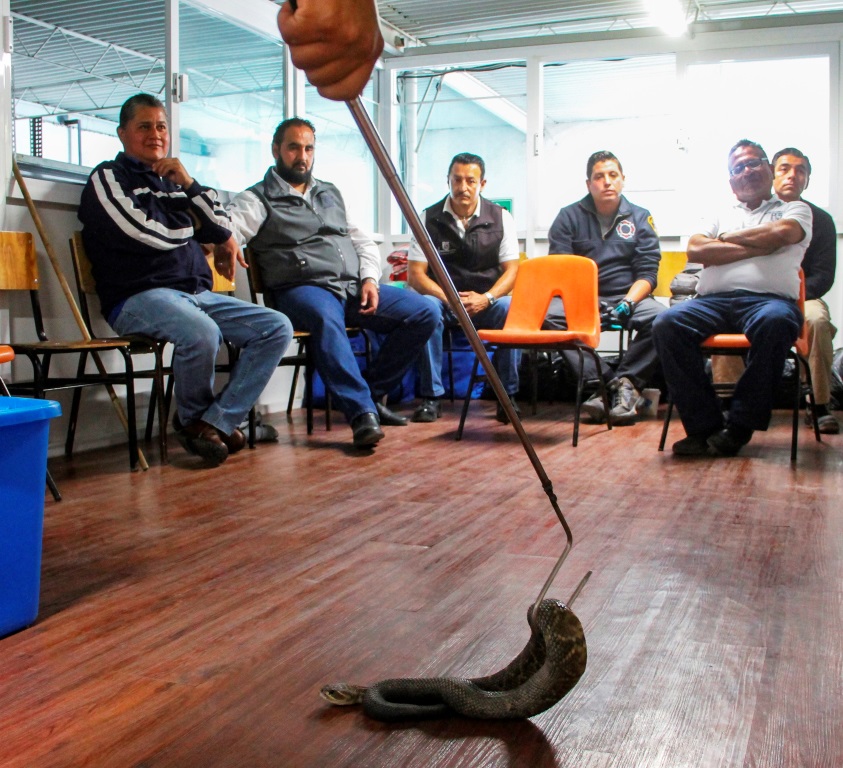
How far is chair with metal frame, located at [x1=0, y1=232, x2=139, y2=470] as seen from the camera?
9.65 feet

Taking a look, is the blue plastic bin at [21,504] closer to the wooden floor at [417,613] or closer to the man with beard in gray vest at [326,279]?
the wooden floor at [417,613]

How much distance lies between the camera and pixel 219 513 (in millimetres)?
2500

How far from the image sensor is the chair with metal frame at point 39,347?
2.94 meters

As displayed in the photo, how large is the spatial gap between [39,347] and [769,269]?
2.47 m

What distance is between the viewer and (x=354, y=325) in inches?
167

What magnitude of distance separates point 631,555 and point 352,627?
73 centimetres

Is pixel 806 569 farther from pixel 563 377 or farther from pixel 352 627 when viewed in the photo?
pixel 563 377

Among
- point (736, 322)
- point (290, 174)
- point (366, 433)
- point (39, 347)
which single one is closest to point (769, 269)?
point (736, 322)

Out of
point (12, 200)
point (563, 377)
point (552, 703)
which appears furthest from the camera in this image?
point (563, 377)

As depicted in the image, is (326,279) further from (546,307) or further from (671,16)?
(671,16)

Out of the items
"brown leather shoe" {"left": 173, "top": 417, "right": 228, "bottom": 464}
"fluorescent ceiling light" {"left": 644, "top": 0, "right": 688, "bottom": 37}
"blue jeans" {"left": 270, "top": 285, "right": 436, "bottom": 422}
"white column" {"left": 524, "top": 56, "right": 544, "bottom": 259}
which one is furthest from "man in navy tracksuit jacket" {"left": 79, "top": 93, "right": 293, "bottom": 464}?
"fluorescent ceiling light" {"left": 644, "top": 0, "right": 688, "bottom": 37}

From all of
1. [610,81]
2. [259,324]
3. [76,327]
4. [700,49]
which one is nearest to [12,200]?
[76,327]

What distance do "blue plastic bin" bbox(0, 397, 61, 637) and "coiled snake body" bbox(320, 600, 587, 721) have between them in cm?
61

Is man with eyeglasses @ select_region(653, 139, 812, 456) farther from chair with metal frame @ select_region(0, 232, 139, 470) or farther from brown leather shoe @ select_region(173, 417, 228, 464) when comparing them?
chair with metal frame @ select_region(0, 232, 139, 470)
